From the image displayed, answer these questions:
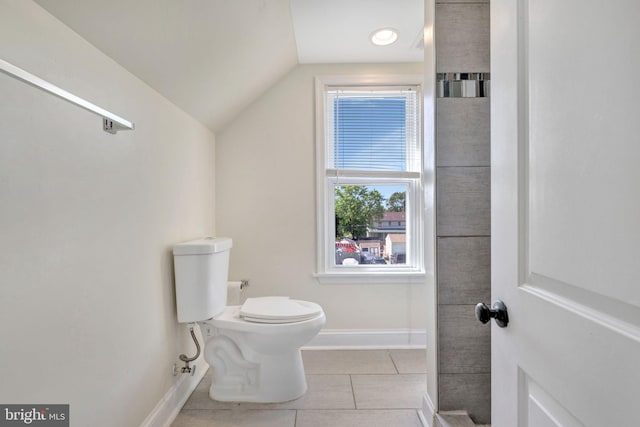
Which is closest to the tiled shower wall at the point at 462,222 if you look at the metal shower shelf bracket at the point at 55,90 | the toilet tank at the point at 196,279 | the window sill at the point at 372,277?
the window sill at the point at 372,277

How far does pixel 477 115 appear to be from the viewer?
5.08ft

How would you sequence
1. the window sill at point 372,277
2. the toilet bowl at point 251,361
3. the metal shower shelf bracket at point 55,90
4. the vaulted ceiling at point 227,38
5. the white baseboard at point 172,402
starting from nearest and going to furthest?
the metal shower shelf bracket at point 55,90
the vaulted ceiling at point 227,38
the white baseboard at point 172,402
the toilet bowl at point 251,361
the window sill at point 372,277

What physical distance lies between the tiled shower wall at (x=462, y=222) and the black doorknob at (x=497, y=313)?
2.43 ft

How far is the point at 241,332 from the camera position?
5.99 ft

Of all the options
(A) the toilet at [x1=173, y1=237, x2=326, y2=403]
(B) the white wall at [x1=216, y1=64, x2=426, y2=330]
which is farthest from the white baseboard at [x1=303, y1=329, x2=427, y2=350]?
(A) the toilet at [x1=173, y1=237, x2=326, y2=403]

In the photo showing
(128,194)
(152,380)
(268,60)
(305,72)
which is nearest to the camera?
(128,194)

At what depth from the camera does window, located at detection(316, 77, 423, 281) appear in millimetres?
2570

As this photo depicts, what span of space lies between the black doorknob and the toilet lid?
3.69 ft

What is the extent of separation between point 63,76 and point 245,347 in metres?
1.43

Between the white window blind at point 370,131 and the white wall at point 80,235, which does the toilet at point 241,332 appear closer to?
the white wall at point 80,235

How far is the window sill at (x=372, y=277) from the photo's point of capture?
2.54 m

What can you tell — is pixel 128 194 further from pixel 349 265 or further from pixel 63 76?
pixel 349 265

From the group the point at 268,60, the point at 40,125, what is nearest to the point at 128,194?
the point at 40,125

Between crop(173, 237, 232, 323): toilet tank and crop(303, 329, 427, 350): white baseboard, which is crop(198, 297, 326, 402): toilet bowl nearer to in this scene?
crop(173, 237, 232, 323): toilet tank
